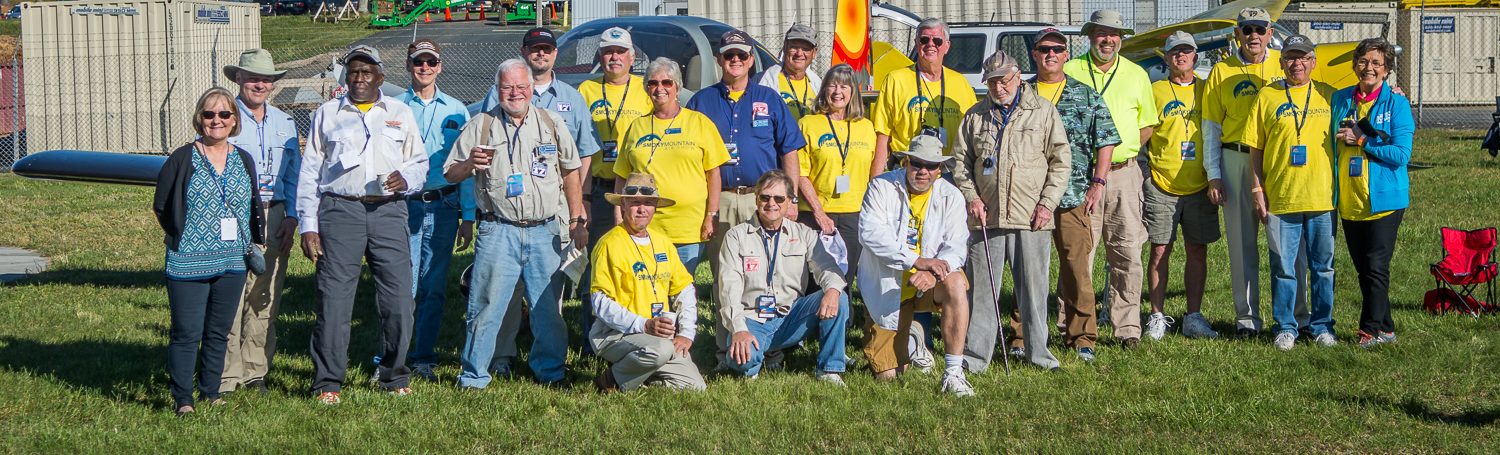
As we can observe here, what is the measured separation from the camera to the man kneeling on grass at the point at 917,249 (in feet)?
19.1

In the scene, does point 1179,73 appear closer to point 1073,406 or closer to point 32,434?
point 1073,406

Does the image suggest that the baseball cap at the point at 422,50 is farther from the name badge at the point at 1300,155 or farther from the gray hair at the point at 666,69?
the name badge at the point at 1300,155

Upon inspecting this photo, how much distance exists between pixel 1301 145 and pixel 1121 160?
0.99 meters

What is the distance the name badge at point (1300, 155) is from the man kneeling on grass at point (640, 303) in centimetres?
356

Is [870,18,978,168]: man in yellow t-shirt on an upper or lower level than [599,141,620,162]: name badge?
upper

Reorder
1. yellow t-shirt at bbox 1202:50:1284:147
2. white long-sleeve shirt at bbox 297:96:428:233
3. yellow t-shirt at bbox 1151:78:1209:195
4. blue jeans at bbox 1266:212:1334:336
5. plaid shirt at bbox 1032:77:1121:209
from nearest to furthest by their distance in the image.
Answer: white long-sleeve shirt at bbox 297:96:428:233 < plaid shirt at bbox 1032:77:1121:209 < blue jeans at bbox 1266:212:1334:336 < yellow t-shirt at bbox 1202:50:1284:147 < yellow t-shirt at bbox 1151:78:1209:195

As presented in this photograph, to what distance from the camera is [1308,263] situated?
22.0 feet

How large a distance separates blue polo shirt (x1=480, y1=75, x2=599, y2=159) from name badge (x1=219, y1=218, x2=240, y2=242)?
143 centimetres

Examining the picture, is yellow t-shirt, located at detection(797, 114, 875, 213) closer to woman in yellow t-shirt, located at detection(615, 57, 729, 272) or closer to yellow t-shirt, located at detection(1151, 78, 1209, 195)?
woman in yellow t-shirt, located at detection(615, 57, 729, 272)

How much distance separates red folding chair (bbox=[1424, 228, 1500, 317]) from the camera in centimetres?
739

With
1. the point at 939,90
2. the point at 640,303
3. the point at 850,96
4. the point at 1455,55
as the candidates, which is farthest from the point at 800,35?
the point at 1455,55

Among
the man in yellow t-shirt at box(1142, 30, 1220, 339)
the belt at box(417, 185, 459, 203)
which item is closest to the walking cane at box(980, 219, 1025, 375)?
the man in yellow t-shirt at box(1142, 30, 1220, 339)

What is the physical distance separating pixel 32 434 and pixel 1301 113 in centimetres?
674

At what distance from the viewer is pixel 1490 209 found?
11.3 metres
